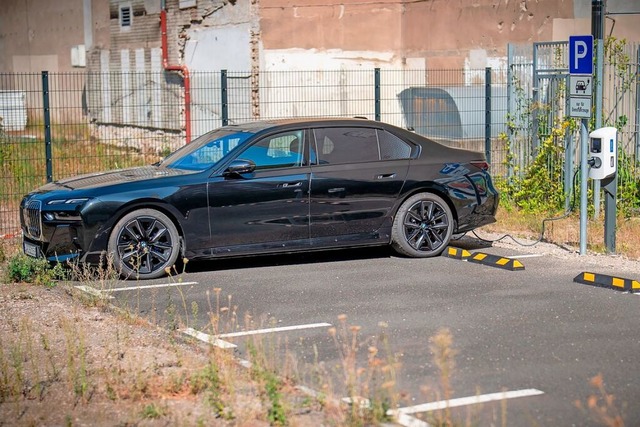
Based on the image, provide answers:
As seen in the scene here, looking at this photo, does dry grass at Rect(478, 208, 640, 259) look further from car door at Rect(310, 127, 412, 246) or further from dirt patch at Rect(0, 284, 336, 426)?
dirt patch at Rect(0, 284, 336, 426)

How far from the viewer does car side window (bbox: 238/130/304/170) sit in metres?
11.3

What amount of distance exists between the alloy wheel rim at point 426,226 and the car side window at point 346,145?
0.77m

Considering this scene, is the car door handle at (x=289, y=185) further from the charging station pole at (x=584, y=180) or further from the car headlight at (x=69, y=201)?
the charging station pole at (x=584, y=180)

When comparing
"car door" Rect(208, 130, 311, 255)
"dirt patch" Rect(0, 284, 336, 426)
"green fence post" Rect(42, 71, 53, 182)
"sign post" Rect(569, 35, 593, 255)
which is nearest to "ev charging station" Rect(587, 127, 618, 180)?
"sign post" Rect(569, 35, 593, 255)

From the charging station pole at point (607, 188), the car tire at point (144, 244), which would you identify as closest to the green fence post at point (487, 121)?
the charging station pole at point (607, 188)

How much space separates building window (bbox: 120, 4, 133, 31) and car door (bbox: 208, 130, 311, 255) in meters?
15.8

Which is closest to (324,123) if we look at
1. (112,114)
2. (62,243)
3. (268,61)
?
(62,243)

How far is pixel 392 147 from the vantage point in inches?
469

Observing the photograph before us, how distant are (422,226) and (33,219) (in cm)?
431

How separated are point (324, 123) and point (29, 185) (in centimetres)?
586

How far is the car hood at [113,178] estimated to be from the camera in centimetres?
1102

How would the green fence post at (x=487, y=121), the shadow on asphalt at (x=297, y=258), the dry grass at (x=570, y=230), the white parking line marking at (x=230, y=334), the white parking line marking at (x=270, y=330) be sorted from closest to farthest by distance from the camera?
the white parking line marking at (x=230, y=334) < the white parking line marking at (x=270, y=330) < the shadow on asphalt at (x=297, y=258) < the dry grass at (x=570, y=230) < the green fence post at (x=487, y=121)

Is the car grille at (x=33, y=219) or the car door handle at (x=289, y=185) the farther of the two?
the car door handle at (x=289, y=185)

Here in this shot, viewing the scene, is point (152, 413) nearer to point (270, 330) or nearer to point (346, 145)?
point (270, 330)
